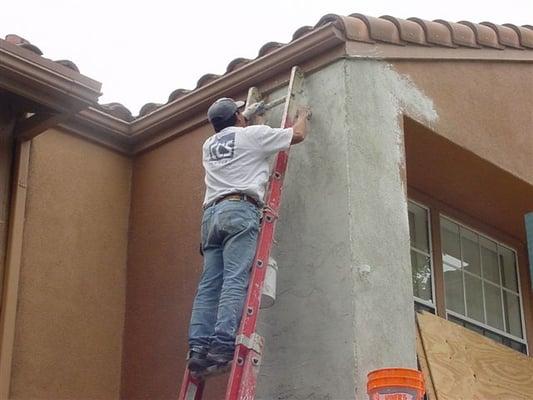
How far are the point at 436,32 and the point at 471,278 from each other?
8.65ft

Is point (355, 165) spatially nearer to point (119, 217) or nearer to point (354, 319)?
point (354, 319)

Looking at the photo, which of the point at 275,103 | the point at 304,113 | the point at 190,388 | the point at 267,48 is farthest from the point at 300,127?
the point at 190,388

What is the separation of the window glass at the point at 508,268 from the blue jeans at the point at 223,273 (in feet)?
14.2

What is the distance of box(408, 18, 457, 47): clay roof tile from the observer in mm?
7387

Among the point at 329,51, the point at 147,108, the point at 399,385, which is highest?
the point at 147,108

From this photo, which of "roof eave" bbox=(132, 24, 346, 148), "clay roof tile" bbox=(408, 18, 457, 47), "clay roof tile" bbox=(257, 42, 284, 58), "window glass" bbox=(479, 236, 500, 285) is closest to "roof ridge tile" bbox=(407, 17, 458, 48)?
"clay roof tile" bbox=(408, 18, 457, 47)

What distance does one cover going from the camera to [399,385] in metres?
4.82

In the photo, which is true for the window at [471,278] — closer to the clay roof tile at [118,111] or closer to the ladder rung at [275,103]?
the ladder rung at [275,103]

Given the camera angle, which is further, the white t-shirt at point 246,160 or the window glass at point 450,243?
the window glass at point 450,243

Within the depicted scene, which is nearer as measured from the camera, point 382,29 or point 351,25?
point 351,25

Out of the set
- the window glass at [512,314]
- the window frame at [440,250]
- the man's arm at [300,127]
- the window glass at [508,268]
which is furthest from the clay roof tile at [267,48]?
the window glass at [512,314]

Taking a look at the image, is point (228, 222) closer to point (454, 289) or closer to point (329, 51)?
point (329, 51)

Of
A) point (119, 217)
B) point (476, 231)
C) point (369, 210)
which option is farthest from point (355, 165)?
point (476, 231)

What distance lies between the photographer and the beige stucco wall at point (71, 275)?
278 inches
